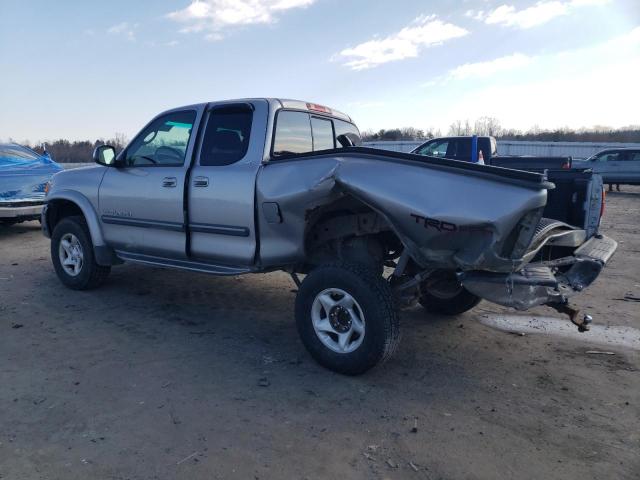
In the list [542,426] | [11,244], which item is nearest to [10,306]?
[11,244]

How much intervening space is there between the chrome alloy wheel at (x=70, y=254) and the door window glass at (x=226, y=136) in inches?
87.1

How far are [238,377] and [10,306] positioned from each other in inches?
125

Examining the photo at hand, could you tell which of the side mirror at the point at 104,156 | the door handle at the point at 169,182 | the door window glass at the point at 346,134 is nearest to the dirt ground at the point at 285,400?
the door handle at the point at 169,182

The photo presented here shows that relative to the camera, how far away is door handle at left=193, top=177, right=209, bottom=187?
435 centimetres

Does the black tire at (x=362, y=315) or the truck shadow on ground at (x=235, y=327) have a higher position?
the black tire at (x=362, y=315)

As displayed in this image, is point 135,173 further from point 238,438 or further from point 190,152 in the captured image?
point 238,438

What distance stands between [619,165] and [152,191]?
64.6 ft

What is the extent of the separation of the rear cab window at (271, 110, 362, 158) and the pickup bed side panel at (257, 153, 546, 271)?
642 mm

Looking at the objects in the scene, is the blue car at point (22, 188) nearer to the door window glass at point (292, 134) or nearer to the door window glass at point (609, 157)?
the door window glass at point (292, 134)

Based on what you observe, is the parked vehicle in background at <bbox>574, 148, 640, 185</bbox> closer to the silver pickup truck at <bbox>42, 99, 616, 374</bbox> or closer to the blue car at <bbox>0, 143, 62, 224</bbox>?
the silver pickup truck at <bbox>42, 99, 616, 374</bbox>

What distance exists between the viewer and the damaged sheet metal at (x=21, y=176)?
8.91 m

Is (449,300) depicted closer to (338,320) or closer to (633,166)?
(338,320)

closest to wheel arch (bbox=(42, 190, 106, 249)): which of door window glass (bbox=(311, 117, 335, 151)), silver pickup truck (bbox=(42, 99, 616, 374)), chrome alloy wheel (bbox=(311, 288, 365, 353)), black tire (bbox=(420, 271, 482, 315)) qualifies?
silver pickup truck (bbox=(42, 99, 616, 374))

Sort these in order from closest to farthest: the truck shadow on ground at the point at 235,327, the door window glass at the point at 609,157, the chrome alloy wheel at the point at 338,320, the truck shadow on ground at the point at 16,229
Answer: the chrome alloy wheel at the point at 338,320, the truck shadow on ground at the point at 235,327, the truck shadow on ground at the point at 16,229, the door window glass at the point at 609,157
